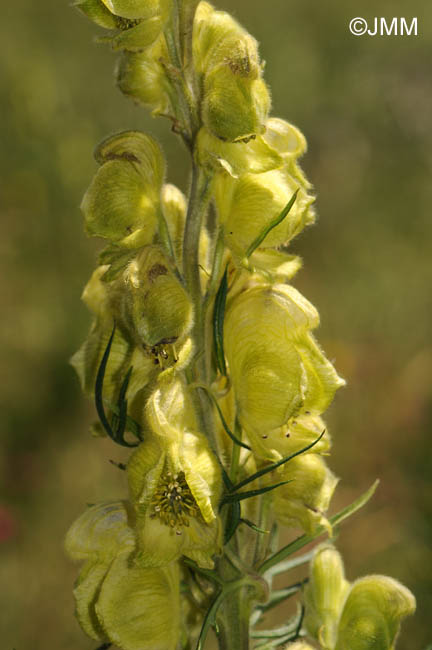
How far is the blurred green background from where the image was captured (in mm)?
4074

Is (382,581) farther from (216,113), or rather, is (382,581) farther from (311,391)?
(216,113)

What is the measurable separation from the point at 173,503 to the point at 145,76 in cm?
86

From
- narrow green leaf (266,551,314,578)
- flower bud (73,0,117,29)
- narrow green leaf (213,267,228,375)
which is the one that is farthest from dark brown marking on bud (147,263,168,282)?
narrow green leaf (266,551,314,578)

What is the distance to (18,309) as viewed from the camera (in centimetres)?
484

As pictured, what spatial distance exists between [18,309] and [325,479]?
347cm

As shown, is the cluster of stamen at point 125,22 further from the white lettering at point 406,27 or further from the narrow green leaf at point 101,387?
the white lettering at point 406,27

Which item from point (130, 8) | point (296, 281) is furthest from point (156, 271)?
point (296, 281)

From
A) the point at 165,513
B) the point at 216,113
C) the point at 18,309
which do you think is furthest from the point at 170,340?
the point at 18,309

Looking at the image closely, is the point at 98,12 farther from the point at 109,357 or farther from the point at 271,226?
the point at 109,357

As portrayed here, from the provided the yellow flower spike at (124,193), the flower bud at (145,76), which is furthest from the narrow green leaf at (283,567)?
the flower bud at (145,76)

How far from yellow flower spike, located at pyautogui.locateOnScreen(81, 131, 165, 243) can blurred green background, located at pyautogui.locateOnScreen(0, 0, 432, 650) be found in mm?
2156

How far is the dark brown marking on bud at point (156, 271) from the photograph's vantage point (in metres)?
1.52

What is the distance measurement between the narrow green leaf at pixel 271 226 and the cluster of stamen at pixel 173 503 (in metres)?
0.47

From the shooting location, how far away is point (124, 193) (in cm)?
158
